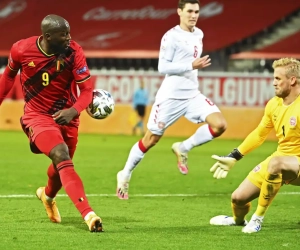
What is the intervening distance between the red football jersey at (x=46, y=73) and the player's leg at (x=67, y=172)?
0.40 m

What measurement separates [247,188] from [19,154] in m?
9.91

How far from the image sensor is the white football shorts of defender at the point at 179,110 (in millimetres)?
10195

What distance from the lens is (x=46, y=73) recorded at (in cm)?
735

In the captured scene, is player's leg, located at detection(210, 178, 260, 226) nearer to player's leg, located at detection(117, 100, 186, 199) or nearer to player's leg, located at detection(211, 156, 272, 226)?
player's leg, located at detection(211, 156, 272, 226)

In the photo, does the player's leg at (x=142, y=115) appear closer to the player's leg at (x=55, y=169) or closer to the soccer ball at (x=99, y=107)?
the soccer ball at (x=99, y=107)

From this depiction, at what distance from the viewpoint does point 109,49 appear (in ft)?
93.0

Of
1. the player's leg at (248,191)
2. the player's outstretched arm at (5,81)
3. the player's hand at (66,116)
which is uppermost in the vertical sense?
the player's outstretched arm at (5,81)

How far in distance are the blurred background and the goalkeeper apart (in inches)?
686

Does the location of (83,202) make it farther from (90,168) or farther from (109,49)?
(109,49)

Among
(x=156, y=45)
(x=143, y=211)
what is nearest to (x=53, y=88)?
(x=143, y=211)

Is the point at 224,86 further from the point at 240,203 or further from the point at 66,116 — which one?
the point at 66,116

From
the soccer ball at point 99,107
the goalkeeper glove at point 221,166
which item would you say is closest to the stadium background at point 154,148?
the goalkeeper glove at point 221,166

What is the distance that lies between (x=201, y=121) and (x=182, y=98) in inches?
16.1

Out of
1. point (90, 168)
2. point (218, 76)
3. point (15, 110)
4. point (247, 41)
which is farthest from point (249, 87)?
point (90, 168)
